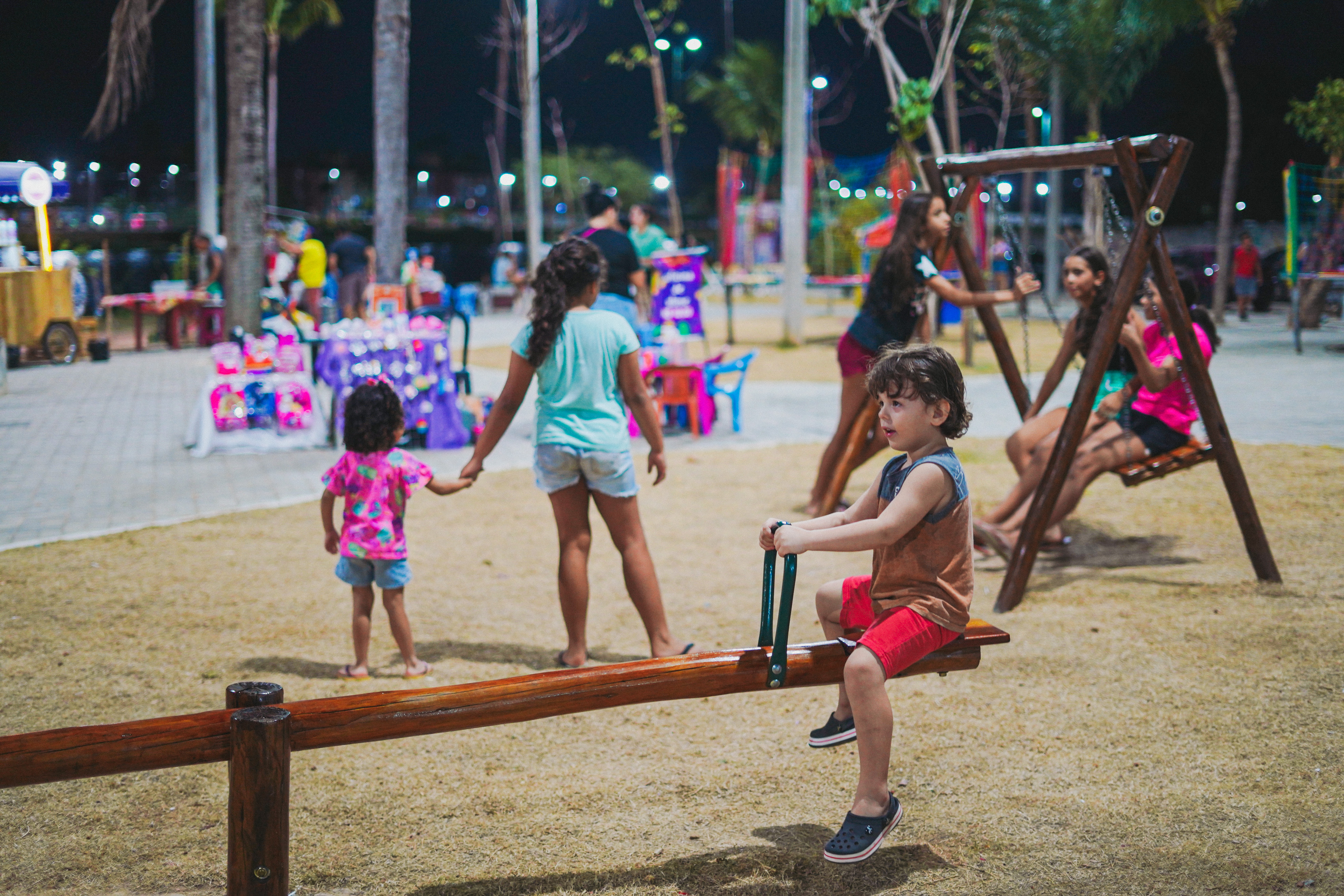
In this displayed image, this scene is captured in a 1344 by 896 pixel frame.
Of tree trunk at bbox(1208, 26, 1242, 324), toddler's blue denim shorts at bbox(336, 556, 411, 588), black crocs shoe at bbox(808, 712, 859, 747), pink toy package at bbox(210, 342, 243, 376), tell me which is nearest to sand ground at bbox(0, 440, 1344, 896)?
black crocs shoe at bbox(808, 712, 859, 747)

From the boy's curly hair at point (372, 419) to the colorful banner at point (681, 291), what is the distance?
9.74 meters

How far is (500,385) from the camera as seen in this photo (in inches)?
531

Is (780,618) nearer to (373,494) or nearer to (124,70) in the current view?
(373,494)

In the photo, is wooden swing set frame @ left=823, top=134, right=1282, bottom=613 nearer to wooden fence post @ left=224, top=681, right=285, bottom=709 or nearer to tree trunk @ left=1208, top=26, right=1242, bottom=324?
wooden fence post @ left=224, top=681, right=285, bottom=709

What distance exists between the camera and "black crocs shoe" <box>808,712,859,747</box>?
325cm

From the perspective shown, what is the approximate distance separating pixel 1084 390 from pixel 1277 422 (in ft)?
18.8

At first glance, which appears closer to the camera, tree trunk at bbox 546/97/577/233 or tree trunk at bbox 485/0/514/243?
tree trunk at bbox 485/0/514/243

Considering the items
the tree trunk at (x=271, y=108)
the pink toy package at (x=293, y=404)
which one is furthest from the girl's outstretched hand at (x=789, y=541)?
the tree trunk at (x=271, y=108)

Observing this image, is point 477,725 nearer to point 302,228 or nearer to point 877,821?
point 877,821

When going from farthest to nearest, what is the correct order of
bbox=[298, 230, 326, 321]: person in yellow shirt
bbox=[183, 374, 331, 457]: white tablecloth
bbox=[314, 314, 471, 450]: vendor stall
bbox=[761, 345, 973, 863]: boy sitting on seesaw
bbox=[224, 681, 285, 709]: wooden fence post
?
bbox=[298, 230, 326, 321]: person in yellow shirt
bbox=[183, 374, 331, 457]: white tablecloth
bbox=[314, 314, 471, 450]: vendor stall
bbox=[761, 345, 973, 863]: boy sitting on seesaw
bbox=[224, 681, 285, 709]: wooden fence post

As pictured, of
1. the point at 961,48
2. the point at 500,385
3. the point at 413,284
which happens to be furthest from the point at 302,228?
the point at 961,48

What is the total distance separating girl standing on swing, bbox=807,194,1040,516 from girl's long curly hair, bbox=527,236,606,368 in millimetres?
2167

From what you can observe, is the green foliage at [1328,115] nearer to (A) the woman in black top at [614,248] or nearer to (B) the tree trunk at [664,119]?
(A) the woman in black top at [614,248]

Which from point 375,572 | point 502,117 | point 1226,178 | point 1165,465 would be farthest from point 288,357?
point 502,117
